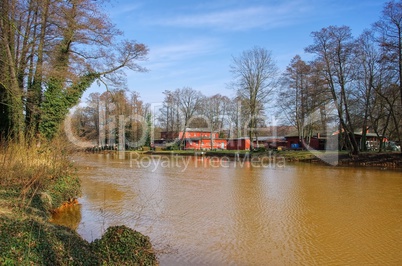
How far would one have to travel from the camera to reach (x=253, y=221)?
26.2 feet

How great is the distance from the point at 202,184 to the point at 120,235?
34.9 feet

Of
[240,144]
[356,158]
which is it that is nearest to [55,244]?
[356,158]

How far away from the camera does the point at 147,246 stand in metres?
4.03

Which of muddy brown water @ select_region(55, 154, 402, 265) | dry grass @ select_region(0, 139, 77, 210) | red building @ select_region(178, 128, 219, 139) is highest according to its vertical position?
red building @ select_region(178, 128, 219, 139)

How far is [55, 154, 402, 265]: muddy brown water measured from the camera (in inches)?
223

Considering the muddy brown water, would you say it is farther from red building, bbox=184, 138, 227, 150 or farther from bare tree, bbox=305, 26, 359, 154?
red building, bbox=184, 138, 227, 150

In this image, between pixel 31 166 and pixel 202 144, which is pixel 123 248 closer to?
pixel 31 166

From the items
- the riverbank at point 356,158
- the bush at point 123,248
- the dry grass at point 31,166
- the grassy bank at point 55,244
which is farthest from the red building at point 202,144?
the bush at point 123,248

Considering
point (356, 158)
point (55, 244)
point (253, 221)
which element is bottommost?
point (253, 221)

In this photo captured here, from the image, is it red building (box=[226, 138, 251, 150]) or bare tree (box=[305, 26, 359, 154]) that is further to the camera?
red building (box=[226, 138, 251, 150])

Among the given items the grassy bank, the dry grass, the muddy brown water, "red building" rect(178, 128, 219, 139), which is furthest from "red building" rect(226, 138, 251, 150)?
the grassy bank

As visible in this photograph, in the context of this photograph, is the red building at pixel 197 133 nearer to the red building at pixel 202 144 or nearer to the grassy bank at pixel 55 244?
the red building at pixel 202 144

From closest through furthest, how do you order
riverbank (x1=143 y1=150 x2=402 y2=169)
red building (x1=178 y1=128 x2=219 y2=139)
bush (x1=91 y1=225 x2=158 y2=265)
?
bush (x1=91 y1=225 x2=158 y2=265) < riverbank (x1=143 y1=150 x2=402 y2=169) < red building (x1=178 y1=128 x2=219 y2=139)

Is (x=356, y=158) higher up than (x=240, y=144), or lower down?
lower down
